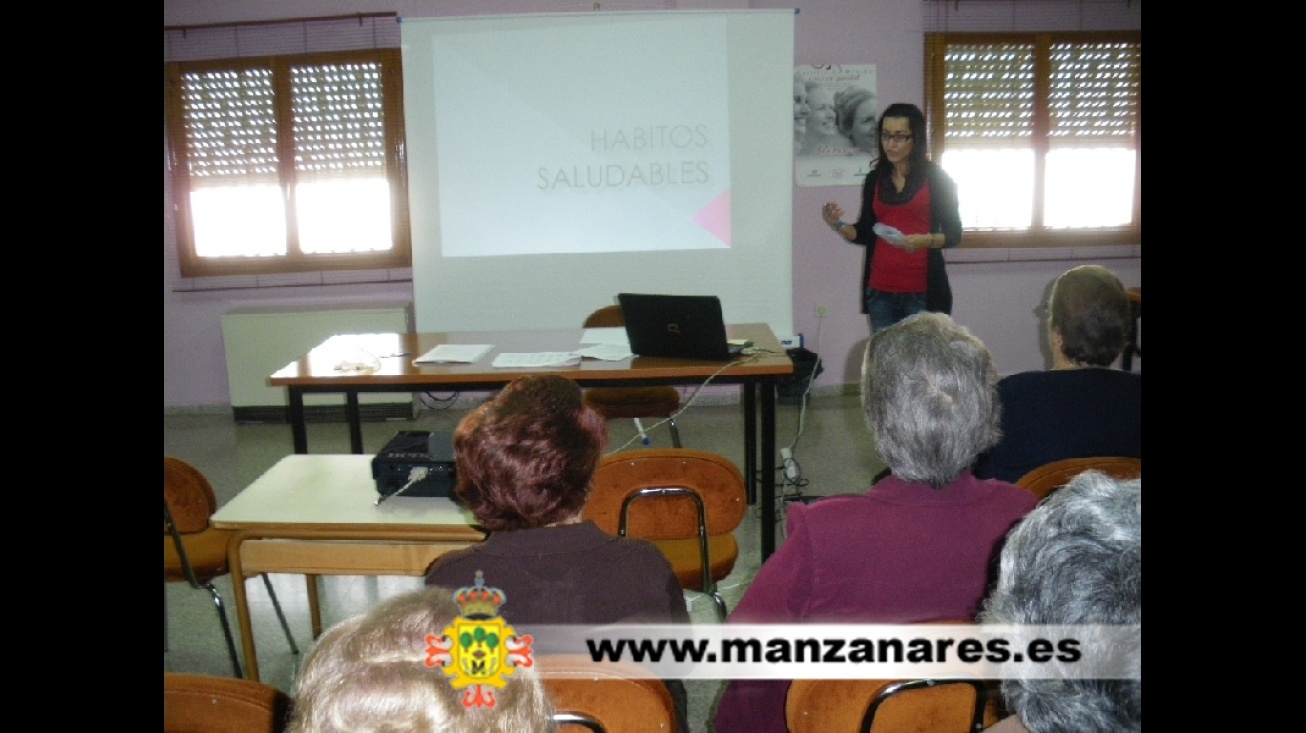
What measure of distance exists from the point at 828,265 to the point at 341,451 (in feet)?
9.78

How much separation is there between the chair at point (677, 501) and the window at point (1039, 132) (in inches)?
153

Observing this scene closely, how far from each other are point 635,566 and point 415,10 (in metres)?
4.74

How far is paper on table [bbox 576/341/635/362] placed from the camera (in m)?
3.23

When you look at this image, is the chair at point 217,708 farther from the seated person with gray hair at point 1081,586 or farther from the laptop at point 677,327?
the laptop at point 677,327

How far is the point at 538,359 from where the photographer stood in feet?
10.6

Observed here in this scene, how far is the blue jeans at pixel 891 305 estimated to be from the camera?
149 inches

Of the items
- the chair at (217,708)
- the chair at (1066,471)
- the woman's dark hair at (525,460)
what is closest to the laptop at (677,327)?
the chair at (1066,471)

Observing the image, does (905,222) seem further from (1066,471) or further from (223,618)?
(223,618)

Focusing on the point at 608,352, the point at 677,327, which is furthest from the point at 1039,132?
the point at 608,352

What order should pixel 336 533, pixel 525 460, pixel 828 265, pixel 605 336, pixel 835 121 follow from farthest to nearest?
1. pixel 828 265
2. pixel 835 121
3. pixel 605 336
4. pixel 336 533
5. pixel 525 460

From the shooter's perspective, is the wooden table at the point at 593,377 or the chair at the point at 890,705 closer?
the chair at the point at 890,705

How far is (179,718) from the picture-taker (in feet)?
3.66

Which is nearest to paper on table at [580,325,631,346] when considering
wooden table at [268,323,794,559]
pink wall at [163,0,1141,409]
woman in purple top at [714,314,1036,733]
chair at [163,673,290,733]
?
wooden table at [268,323,794,559]

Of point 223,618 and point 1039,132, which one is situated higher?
point 1039,132
